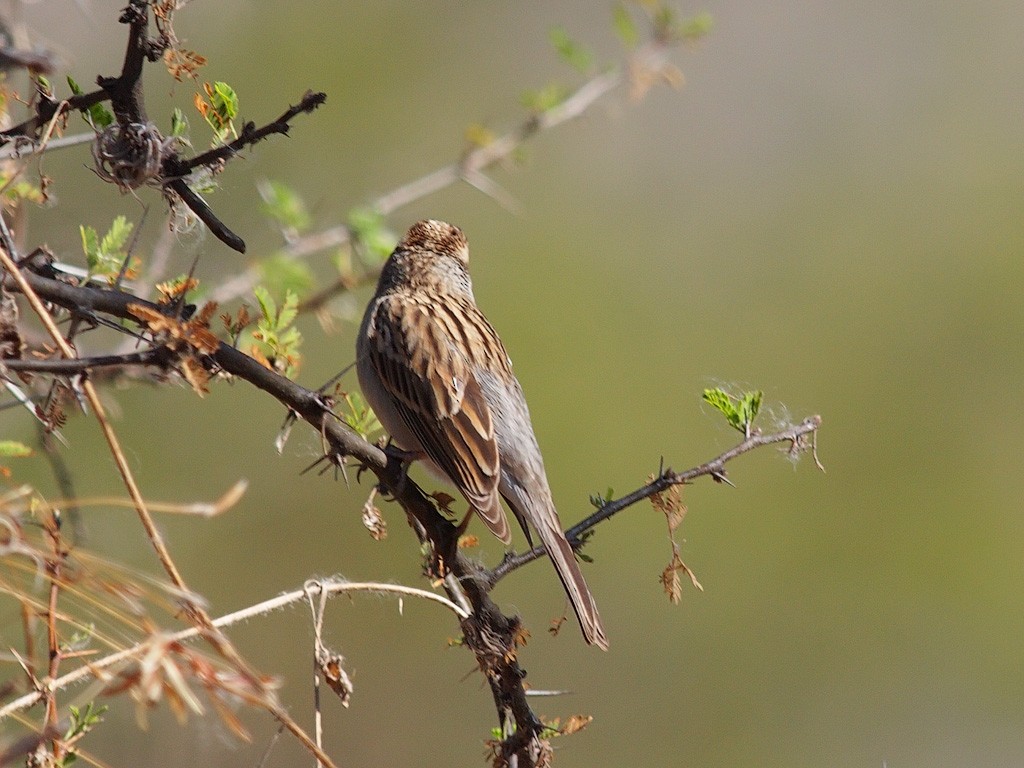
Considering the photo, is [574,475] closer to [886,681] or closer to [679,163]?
[886,681]

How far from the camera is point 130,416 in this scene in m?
9.23

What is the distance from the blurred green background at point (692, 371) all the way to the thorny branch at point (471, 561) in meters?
2.53

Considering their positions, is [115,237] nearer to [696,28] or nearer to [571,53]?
[571,53]

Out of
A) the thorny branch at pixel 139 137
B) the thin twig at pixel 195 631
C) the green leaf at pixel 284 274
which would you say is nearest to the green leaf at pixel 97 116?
the thorny branch at pixel 139 137

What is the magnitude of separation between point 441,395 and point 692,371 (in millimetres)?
7659

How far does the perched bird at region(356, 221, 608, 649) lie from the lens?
4004mm

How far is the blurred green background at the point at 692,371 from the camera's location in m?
8.98

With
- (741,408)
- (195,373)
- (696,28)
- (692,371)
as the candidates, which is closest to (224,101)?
(195,373)

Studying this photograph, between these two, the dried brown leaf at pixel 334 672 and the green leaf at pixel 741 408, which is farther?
the green leaf at pixel 741 408

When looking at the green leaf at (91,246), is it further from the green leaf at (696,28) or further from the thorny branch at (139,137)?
the green leaf at (696,28)

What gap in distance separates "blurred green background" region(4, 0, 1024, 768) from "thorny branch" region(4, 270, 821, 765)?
2.53m

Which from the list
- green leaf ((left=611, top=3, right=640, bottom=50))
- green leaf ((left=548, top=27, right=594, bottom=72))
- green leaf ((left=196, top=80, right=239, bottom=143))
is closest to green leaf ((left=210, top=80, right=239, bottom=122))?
green leaf ((left=196, top=80, right=239, bottom=143))

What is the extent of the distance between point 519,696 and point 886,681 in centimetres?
764

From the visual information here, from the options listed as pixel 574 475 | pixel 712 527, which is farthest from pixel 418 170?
pixel 712 527
